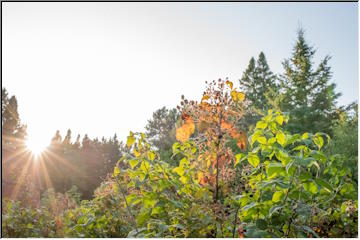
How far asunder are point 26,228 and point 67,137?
1203 inches

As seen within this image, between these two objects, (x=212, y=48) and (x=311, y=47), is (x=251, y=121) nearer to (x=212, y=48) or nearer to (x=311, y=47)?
(x=311, y=47)

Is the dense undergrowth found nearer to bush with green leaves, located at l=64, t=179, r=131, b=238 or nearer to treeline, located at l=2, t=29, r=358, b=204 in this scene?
bush with green leaves, located at l=64, t=179, r=131, b=238

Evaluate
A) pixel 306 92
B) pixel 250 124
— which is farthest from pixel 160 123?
pixel 306 92

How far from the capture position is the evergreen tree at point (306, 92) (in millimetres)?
15242

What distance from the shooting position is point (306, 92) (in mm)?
16969

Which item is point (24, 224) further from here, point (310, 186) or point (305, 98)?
point (305, 98)

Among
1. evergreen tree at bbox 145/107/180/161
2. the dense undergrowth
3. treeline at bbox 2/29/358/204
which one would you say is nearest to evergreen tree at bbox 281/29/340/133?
treeline at bbox 2/29/358/204

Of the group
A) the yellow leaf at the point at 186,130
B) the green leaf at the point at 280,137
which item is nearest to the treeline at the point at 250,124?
the yellow leaf at the point at 186,130

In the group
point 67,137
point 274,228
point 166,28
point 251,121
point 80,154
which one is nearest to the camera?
point 274,228

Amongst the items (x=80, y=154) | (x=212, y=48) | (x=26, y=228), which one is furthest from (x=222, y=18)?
(x=80, y=154)

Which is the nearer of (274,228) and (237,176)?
(274,228)

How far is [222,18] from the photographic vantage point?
2.74 meters

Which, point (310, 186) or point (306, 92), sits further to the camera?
point (306, 92)

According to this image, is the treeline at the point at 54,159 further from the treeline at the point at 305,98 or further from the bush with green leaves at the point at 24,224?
the bush with green leaves at the point at 24,224
